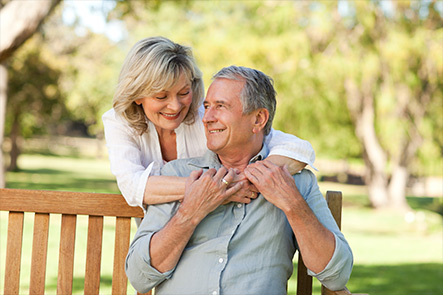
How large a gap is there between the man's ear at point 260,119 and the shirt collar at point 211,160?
13 centimetres

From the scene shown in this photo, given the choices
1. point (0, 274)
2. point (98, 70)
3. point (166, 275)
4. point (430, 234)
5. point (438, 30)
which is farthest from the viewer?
point (98, 70)

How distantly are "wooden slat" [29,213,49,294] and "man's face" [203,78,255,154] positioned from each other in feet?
3.20

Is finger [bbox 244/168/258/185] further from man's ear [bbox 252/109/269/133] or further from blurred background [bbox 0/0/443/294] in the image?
blurred background [bbox 0/0/443/294]

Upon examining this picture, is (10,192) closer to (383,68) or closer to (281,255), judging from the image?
(281,255)

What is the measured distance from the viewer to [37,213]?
2.95m

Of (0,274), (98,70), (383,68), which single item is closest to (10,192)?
(0,274)

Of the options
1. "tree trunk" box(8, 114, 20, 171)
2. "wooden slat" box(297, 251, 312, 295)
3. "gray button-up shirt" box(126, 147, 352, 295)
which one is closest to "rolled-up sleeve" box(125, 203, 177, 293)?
"gray button-up shirt" box(126, 147, 352, 295)

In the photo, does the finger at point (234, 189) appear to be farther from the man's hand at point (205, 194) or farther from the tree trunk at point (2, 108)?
the tree trunk at point (2, 108)

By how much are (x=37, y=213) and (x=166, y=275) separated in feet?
2.69

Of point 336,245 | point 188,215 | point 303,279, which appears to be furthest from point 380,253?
point 188,215

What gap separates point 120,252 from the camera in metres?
2.96

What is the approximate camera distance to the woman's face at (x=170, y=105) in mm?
2914

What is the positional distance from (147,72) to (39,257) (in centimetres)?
107

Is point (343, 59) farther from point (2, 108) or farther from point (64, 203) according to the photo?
point (64, 203)
